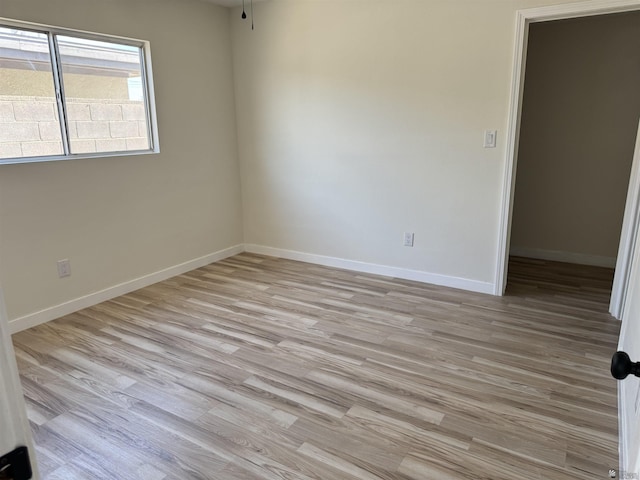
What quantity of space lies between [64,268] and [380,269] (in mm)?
2545

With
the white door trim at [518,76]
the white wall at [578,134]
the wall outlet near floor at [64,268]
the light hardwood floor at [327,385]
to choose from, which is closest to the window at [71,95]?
the wall outlet near floor at [64,268]

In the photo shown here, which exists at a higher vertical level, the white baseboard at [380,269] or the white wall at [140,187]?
the white wall at [140,187]

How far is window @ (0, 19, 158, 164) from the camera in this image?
2.87 m

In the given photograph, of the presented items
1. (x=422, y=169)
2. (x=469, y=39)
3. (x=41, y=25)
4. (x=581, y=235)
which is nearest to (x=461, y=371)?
(x=422, y=169)

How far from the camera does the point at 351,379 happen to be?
2.41m

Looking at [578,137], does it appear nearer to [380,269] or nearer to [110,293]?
[380,269]

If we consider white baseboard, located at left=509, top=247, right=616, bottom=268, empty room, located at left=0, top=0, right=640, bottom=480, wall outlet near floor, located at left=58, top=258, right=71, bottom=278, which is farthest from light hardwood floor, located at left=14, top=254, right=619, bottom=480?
white baseboard, located at left=509, top=247, right=616, bottom=268

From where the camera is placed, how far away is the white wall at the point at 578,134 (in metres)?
3.94

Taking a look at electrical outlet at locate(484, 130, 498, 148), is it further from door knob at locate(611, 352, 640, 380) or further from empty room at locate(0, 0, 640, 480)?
door knob at locate(611, 352, 640, 380)

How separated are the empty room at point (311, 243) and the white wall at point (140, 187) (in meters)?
0.02

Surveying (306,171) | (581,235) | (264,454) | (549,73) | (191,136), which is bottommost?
(264,454)

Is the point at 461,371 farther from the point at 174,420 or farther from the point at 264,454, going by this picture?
the point at 174,420

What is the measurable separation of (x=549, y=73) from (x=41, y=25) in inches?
165

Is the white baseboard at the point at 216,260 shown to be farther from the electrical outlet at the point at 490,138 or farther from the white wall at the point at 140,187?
the electrical outlet at the point at 490,138
